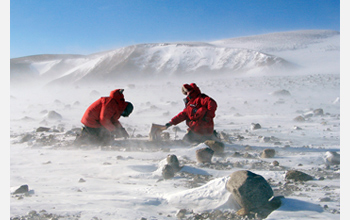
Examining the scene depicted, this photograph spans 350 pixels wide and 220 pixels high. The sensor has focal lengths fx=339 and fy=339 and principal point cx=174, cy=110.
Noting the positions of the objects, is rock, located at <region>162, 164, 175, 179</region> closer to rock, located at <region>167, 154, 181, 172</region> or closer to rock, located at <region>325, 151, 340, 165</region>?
rock, located at <region>167, 154, 181, 172</region>

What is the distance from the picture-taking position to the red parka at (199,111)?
576 centimetres

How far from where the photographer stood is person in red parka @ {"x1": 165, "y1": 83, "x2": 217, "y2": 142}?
577cm

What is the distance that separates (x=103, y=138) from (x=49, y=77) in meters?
36.7

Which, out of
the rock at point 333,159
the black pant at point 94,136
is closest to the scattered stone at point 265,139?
the rock at point 333,159

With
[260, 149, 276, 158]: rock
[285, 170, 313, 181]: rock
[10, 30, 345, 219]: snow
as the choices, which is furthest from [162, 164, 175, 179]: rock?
[260, 149, 276, 158]: rock

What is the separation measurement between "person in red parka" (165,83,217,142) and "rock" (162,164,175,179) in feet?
6.69

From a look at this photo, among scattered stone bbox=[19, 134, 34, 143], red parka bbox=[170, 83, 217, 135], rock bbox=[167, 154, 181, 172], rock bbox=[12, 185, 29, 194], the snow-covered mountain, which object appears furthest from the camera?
the snow-covered mountain

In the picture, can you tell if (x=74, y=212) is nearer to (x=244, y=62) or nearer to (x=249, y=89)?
(x=249, y=89)

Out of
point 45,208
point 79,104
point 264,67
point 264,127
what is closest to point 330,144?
point 264,127

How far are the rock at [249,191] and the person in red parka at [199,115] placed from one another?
9.53 ft

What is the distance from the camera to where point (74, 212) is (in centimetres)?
274

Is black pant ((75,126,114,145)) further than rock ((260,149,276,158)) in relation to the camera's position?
Yes

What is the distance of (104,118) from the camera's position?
5559mm

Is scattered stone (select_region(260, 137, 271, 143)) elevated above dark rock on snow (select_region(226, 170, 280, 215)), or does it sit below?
above
